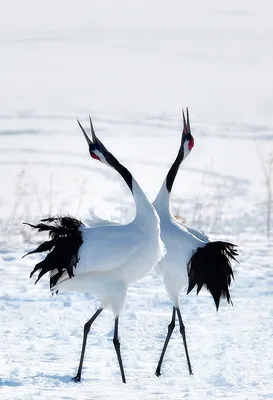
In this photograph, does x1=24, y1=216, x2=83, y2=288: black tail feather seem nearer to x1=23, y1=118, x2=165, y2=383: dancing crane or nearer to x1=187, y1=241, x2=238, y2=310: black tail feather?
x1=23, y1=118, x2=165, y2=383: dancing crane

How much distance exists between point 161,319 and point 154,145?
9.21 m

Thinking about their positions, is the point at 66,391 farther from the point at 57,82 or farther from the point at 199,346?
the point at 57,82

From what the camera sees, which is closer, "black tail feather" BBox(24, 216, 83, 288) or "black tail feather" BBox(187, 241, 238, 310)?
"black tail feather" BBox(24, 216, 83, 288)

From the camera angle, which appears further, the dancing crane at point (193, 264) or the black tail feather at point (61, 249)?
the dancing crane at point (193, 264)

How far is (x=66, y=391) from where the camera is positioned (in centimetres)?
559

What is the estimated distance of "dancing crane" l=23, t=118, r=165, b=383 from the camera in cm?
621

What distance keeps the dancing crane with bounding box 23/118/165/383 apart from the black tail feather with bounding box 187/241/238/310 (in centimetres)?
35

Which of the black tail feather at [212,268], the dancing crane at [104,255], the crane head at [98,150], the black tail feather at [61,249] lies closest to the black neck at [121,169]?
the crane head at [98,150]

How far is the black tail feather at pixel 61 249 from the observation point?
243 inches

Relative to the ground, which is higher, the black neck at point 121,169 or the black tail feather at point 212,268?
the black neck at point 121,169

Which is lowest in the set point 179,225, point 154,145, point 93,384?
point 93,384

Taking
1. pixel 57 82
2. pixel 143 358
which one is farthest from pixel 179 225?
pixel 57 82

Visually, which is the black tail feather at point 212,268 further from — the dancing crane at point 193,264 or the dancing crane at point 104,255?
the dancing crane at point 104,255

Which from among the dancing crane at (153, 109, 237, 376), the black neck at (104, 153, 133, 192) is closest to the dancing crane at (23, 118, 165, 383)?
the black neck at (104, 153, 133, 192)
